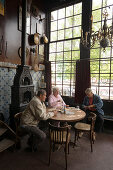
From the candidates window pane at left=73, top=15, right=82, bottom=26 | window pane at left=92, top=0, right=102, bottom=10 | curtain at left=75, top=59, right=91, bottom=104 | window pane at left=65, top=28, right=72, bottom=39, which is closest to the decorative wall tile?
curtain at left=75, top=59, right=91, bottom=104

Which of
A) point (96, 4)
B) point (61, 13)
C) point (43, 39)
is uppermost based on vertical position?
point (61, 13)

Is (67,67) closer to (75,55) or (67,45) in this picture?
(75,55)

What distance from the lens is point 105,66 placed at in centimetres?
439

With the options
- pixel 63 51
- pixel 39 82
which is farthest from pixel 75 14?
pixel 39 82

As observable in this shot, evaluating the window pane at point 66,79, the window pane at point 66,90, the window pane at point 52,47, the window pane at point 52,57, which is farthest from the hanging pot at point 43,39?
the window pane at point 66,90

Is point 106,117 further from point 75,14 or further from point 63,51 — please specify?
point 75,14

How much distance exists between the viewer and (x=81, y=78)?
463 cm

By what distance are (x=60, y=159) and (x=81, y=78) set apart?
2.82 metres

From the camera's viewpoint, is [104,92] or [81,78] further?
[81,78]

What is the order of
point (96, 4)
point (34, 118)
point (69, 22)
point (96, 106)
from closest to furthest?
point (34, 118)
point (96, 106)
point (96, 4)
point (69, 22)

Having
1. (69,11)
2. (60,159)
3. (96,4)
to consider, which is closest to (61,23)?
(69,11)

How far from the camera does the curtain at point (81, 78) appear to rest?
178 inches

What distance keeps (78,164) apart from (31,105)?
5.02 feet

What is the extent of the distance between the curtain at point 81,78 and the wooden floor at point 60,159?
189 cm
